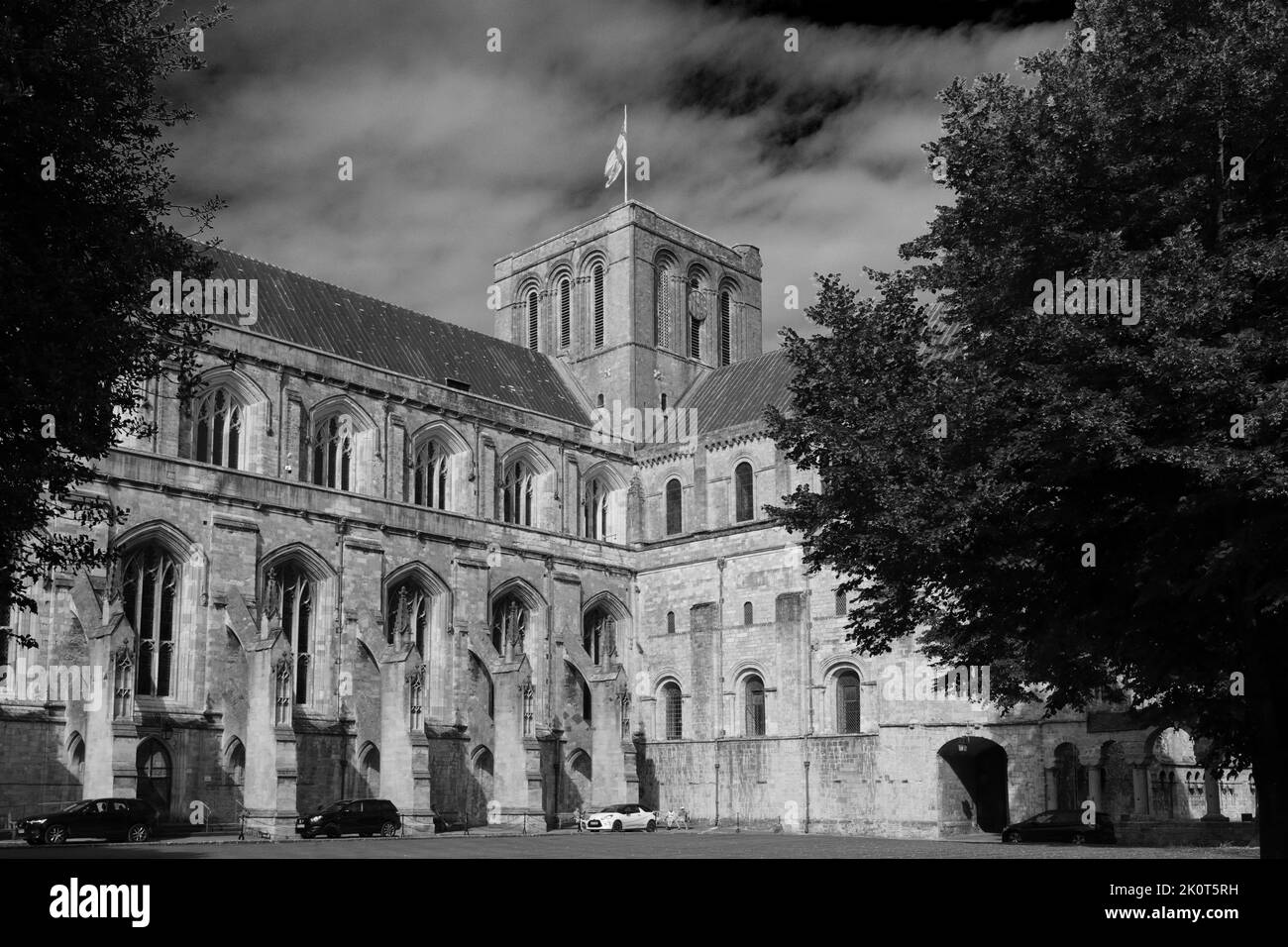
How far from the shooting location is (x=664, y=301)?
63062 millimetres

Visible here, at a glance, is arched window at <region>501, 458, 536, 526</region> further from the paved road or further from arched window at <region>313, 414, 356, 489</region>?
the paved road

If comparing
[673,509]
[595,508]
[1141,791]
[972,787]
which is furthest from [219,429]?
[1141,791]

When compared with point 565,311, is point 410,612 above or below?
below

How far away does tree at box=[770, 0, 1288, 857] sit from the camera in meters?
17.7

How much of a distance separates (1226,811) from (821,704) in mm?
13144

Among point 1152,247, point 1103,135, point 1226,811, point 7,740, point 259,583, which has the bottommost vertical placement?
point 1226,811

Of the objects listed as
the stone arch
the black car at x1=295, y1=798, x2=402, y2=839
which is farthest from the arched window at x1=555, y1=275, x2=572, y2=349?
the black car at x1=295, y1=798, x2=402, y2=839

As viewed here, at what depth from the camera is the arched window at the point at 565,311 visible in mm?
63812

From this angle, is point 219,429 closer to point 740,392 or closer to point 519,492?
point 519,492

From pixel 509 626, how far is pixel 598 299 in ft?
60.4

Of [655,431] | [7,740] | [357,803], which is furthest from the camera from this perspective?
[655,431]

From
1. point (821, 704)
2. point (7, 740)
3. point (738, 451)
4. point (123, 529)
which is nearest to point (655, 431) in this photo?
point (738, 451)

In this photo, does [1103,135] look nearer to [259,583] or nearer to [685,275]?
[259,583]

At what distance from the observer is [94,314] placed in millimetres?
16656
